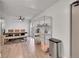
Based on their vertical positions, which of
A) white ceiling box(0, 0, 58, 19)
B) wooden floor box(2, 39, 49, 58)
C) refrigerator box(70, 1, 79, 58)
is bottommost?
wooden floor box(2, 39, 49, 58)

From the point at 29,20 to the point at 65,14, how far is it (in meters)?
10.3

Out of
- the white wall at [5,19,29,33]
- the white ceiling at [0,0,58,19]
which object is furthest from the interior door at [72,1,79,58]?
the white wall at [5,19,29,33]

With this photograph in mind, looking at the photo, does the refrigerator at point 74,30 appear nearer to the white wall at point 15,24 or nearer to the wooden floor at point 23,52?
the wooden floor at point 23,52

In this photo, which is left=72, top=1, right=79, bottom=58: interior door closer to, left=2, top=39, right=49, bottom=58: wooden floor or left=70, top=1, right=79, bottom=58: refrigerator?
left=70, top=1, right=79, bottom=58: refrigerator

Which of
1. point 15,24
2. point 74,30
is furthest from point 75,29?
point 15,24

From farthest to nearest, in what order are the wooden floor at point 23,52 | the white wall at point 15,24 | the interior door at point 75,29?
the white wall at point 15,24
the wooden floor at point 23,52
the interior door at point 75,29

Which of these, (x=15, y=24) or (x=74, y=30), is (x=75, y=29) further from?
(x=15, y=24)

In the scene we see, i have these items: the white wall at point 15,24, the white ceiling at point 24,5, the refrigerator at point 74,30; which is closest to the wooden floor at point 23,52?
the refrigerator at point 74,30

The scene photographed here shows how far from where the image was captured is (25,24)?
43.2 feet

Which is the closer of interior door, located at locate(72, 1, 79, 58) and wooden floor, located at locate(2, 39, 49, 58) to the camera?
interior door, located at locate(72, 1, 79, 58)

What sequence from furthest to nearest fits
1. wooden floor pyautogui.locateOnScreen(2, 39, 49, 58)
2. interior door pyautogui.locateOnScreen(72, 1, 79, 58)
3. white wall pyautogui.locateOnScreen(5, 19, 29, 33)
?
white wall pyautogui.locateOnScreen(5, 19, 29, 33) < wooden floor pyautogui.locateOnScreen(2, 39, 49, 58) < interior door pyautogui.locateOnScreen(72, 1, 79, 58)

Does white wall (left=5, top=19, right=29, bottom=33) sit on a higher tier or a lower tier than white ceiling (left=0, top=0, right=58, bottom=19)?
lower


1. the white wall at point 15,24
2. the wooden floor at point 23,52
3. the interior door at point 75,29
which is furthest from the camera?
the white wall at point 15,24

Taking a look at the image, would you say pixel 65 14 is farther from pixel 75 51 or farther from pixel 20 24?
pixel 20 24
